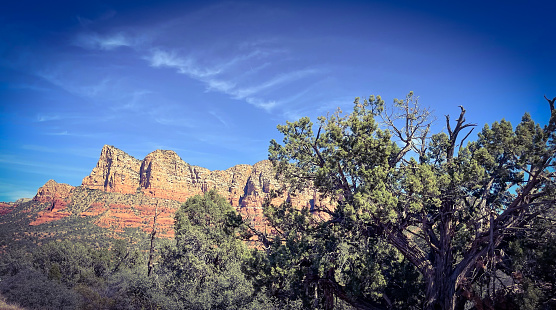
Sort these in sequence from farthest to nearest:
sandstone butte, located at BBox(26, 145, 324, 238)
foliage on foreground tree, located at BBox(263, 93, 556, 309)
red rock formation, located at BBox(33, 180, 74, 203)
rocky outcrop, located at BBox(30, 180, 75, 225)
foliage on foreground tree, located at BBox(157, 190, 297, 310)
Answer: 1. red rock formation, located at BBox(33, 180, 74, 203)
2. sandstone butte, located at BBox(26, 145, 324, 238)
3. rocky outcrop, located at BBox(30, 180, 75, 225)
4. foliage on foreground tree, located at BBox(157, 190, 297, 310)
5. foliage on foreground tree, located at BBox(263, 93, 556, 309)

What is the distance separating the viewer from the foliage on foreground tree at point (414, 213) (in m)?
13.1

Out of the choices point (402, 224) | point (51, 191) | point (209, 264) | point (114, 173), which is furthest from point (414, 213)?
point (51, 191)

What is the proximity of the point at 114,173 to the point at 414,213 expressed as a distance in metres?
143

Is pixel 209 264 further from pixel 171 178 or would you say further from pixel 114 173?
pixel 171 178

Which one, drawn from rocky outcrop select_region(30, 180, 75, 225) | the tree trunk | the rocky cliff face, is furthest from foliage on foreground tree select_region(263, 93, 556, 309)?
the rocky cliff face

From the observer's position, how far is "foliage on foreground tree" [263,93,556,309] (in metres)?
13.1

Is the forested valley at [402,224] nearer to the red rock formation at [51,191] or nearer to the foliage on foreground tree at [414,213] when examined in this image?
the foliage on foreground tree at [414,213]

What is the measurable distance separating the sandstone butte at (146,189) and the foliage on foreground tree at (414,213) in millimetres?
70654

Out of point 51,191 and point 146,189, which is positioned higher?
point 146,189

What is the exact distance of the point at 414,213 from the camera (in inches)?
600

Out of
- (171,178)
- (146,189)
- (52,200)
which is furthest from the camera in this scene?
(171,178)

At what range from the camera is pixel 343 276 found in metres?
15.7

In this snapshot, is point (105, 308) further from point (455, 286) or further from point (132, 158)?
point (132, 158)

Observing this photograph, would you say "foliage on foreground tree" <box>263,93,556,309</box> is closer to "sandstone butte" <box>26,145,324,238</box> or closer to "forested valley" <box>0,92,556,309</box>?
"forested valley" <box>0,92,556,309</box>
